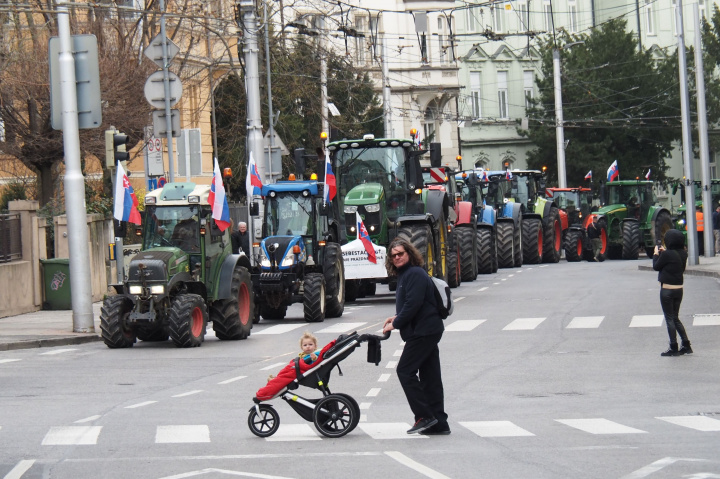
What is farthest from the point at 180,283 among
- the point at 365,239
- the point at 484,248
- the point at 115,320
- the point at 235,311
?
the point at 484,248

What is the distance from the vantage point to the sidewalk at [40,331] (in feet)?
70.9

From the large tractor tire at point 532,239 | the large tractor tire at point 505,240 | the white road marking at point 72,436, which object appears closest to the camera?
the white road marking at point 72,436

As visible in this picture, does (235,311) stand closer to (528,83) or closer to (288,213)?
(288,213)

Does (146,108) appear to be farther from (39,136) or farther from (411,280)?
(411,280)

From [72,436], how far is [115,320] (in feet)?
28.1

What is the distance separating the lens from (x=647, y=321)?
22.8m

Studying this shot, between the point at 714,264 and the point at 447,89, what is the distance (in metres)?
33.9

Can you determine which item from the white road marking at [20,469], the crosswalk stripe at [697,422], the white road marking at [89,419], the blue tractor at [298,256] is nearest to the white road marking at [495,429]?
the crosswalk stripe at [697,422]

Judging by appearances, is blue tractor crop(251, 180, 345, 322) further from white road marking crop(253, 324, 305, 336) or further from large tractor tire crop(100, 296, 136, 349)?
large tractor tire crop(100, 296, 136, 349)

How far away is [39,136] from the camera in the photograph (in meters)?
31.8

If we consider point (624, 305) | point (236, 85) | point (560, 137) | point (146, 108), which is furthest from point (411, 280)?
point (560, 137)

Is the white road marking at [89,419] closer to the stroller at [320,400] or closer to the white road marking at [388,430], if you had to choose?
the stroller at [320,400]

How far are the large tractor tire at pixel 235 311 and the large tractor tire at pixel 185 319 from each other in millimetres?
1103

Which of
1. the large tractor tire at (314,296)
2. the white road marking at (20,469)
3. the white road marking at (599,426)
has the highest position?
the large tractor tire at (314,296)
